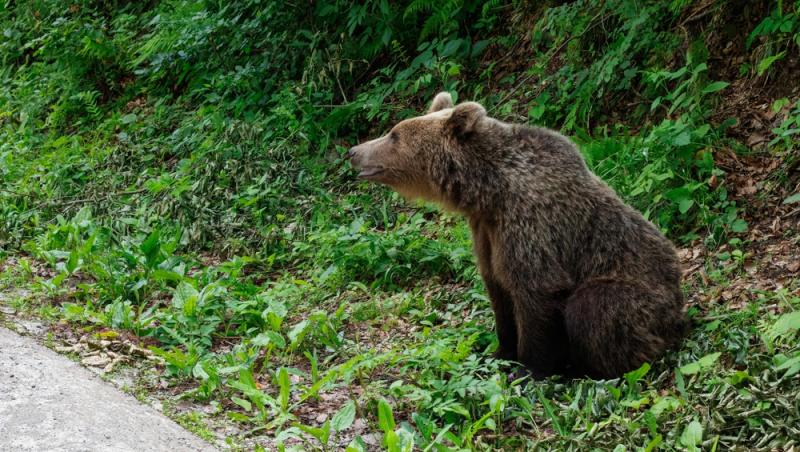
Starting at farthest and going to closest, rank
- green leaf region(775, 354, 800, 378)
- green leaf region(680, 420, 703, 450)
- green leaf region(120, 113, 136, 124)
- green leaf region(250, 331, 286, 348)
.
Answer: green leaf region(120, 113, 136, 124), green leaf region(250, 331, 286, 348), green leaf region(775, 354, 800, 378), green leaf region(680, 420, 703, 450)

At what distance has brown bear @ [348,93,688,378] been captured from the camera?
5.03m

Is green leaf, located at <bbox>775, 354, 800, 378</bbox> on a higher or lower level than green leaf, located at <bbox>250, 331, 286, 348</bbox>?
higher

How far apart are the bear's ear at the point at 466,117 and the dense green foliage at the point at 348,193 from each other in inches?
55.5

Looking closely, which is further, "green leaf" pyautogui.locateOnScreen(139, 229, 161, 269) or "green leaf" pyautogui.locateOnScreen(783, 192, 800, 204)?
"green leaf" pyautogui.locateOnScreen(139, 229, 161, 269)

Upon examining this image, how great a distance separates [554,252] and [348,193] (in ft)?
12.1

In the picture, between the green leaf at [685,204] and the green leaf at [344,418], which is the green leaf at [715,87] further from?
the green leaf at [344,418]

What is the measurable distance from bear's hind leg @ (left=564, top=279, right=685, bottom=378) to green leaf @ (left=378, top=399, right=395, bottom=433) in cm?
Answer: 131

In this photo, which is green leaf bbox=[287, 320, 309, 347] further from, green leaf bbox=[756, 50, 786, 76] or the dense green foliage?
green leaf bbox=[756, 50, 786, 76]

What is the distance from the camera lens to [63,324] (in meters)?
5.89

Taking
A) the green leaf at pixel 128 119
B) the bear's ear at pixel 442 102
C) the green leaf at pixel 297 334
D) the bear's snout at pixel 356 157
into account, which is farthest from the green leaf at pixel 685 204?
the green leaf at pixel 128 119

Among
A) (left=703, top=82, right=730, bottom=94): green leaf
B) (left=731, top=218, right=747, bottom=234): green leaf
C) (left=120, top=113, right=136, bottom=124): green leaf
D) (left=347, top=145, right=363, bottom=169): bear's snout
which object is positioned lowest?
(left=731, top=218, right=747, bottom=234): green leaf

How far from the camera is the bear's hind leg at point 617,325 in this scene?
4980 millimetres

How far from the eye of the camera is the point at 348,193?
337 inches

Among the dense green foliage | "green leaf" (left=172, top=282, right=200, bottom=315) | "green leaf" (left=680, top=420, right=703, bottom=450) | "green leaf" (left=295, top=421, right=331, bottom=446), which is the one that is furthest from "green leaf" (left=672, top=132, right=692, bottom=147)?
"green leaf" (left=172, top=282, right=200, bottom=315)
